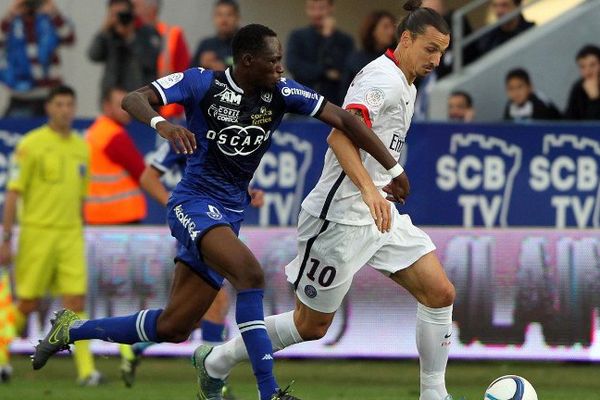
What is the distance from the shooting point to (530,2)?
16578 mm

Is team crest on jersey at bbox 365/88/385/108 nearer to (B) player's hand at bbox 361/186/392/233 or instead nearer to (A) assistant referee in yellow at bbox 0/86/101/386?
(B) player's hand at bbox 361/186/392/233

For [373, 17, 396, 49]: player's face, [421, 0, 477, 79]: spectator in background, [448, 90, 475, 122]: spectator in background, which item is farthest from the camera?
[421, 0, 477, 79]: spectator in background

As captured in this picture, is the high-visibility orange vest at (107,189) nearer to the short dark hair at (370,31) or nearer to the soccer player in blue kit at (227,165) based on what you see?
the short dark hair at (370,31)

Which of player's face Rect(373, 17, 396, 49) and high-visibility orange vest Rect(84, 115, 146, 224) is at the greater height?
player's face Rect(373, 17, 396, 49)

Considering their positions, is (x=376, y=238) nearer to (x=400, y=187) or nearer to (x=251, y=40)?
(x=400, y=187)

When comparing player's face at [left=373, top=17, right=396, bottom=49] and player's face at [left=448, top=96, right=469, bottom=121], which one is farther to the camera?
player's face at [left=448, top=96, right=469, bottom=121]

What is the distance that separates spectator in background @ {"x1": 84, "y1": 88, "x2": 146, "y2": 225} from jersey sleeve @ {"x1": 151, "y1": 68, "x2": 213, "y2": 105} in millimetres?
4527

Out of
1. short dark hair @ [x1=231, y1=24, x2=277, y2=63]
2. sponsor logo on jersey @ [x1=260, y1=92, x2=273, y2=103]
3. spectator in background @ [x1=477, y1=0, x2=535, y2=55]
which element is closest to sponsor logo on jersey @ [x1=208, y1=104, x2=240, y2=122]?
sponsor logo on jersey @ [x1=260, y1=92, x2=273, y2=103]

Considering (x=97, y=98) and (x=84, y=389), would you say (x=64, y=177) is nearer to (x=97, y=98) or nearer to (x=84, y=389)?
(x=84, y=389)

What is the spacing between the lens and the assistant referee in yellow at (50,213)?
39.1 feet

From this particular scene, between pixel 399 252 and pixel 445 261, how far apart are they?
388cm

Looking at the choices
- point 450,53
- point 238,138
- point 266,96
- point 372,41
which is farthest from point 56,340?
point 450,53

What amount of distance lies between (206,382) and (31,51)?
7.55m

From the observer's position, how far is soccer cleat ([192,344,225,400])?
29.6 feet
